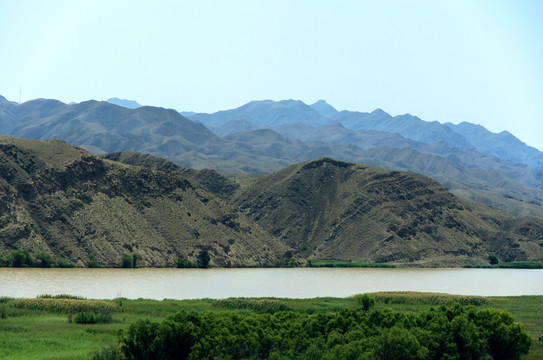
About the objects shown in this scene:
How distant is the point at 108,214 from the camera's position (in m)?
127

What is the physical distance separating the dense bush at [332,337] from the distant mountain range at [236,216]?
7580 cm

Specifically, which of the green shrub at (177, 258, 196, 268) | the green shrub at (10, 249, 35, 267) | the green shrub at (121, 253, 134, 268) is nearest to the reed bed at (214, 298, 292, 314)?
the green shrub at (121, 253, 134, 268)

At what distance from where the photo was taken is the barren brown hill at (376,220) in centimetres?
15588

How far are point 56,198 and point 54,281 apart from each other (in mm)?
36576

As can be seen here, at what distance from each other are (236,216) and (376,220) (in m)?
35.3

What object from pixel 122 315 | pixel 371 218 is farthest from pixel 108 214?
pixel 122 315

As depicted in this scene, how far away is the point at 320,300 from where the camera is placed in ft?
259

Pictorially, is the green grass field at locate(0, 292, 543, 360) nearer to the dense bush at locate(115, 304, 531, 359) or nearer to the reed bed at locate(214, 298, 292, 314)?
the reed bed at locate(214, 298, 292, 314)

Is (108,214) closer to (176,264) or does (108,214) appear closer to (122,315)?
(176,264)

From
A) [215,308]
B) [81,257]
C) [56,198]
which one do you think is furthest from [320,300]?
[56,198]

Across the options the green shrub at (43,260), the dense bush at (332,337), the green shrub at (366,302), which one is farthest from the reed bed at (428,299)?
the green shrub at (43,260)

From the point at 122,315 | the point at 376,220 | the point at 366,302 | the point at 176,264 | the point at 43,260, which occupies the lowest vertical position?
the point at 122,315

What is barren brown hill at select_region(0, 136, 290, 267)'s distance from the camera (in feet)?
384

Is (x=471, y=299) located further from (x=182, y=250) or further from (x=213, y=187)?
(x=213, y=187)
